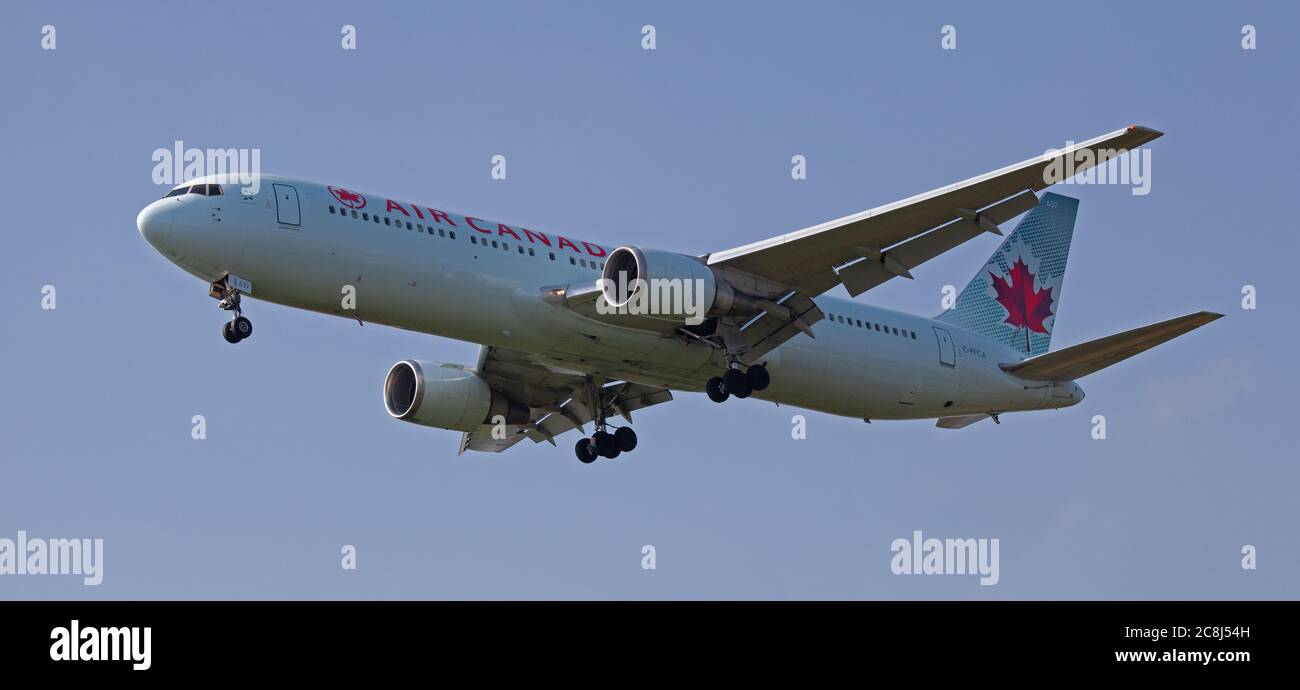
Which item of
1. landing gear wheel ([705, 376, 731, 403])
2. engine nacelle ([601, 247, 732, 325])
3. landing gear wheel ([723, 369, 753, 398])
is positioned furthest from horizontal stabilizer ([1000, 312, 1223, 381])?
engine nacelle ([601, 247, 732, 325])

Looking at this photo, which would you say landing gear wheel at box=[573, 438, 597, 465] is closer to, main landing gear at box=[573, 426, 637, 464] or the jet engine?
main landing gear at box=[573, 426, 637, 464]

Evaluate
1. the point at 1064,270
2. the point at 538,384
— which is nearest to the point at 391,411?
the point at 538,384

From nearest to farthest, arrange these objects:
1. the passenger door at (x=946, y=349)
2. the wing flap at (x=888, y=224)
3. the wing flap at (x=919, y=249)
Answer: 1. the wing flap at (x=888, y=224)
2. the wing flap at (x=919, y=249)
3. the passenger door at (x=946, y=349)

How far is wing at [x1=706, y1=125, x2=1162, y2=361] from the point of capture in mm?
35562

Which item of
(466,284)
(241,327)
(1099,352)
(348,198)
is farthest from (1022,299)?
(241,327)

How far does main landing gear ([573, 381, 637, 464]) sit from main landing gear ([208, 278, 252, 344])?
11.0 meters

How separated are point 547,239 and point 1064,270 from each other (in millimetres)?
18483

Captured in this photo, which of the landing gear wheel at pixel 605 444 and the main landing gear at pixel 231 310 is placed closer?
the main landing gear at pixel 231 310

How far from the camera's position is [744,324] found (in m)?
39.8

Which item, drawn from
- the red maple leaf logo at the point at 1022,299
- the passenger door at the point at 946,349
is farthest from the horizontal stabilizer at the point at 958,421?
the red maple leaf logo at the point at 1022,299

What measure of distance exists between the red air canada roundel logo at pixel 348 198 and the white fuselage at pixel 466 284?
0.11 metres

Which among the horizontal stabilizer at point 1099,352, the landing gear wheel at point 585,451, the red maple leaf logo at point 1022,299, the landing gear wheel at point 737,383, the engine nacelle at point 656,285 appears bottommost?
the landing gear wheel at point 585,451

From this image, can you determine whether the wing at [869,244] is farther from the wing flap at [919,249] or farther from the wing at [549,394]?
the wing at [549,394]

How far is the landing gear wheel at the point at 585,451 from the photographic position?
44.8m
